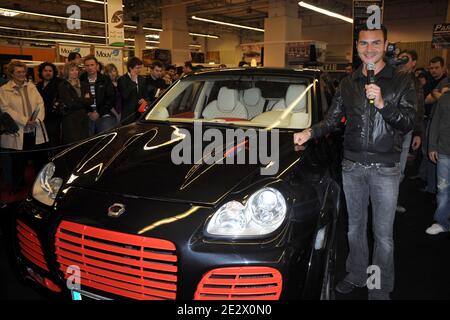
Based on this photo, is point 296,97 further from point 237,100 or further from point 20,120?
point 20,120

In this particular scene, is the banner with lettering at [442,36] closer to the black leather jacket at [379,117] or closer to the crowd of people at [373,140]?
the crowd of people at [373,140]

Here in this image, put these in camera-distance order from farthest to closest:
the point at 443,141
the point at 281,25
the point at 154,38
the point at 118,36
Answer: the point at 154,38 < the point at 281,25 < the point at 118,36 < the point at 443,141

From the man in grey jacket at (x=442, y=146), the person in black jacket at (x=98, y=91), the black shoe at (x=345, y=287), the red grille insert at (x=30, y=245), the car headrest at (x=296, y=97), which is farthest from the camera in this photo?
the person in black jacket at (x=98, y=91)

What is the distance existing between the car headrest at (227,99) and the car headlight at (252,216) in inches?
57.7

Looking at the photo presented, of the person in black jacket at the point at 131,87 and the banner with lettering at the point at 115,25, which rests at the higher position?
the banner with lettering at the point at 115,25

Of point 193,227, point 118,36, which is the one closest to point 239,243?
point 193,227

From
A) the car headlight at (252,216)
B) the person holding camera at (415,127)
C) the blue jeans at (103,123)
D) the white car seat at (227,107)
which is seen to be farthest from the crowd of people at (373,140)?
the blue jeans at (103,123)

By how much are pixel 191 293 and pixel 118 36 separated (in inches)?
357

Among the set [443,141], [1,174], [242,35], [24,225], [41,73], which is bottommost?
[1,174]

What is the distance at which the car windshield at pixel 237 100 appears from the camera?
282 centimetres

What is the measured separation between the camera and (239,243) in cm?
169

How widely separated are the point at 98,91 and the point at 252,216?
4.29 meters

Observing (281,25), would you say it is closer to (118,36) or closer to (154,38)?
(118,36)

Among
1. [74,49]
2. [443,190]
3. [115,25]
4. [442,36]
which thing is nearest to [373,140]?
[443,190]
